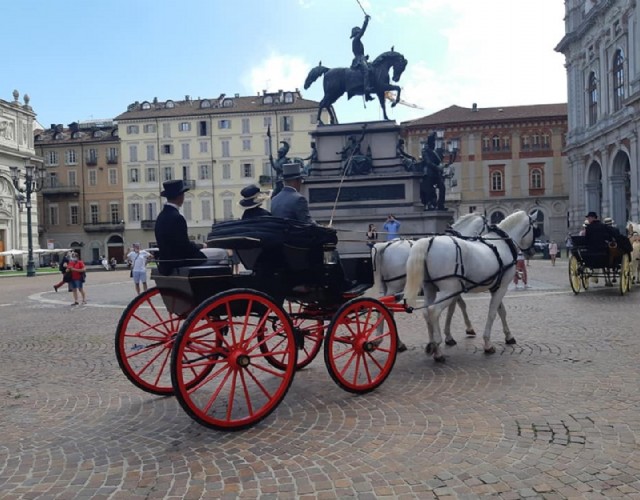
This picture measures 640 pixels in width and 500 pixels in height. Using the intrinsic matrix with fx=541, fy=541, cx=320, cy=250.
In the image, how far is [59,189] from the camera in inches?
2511

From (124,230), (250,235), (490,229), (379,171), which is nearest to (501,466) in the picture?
(250,235)

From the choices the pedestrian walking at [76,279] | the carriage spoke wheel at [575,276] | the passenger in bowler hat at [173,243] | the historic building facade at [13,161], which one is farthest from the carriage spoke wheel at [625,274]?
the historic building facade at [13,161]

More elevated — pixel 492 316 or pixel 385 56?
pixel 385 56

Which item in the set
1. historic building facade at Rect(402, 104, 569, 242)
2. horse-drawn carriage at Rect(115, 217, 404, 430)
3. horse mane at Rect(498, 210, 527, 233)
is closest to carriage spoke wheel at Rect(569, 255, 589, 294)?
horse mane at Rect(498, 210, 527, 233)

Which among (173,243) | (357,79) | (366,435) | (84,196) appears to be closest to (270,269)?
(173,243)

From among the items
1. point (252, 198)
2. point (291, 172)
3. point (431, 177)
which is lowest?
point (252, 198)

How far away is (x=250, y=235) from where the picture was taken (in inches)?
187

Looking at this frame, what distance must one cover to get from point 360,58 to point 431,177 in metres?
5.01

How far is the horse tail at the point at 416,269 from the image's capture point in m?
6.06

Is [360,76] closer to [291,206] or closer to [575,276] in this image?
[575,276]

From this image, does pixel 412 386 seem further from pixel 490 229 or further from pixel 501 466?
pixel 490 229

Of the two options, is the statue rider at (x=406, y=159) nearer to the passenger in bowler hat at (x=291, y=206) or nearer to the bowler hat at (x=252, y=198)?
the passenger in bowler hat at (x=291, y=206)

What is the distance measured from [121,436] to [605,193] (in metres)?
41.9

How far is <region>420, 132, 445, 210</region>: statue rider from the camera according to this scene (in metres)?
17.3
